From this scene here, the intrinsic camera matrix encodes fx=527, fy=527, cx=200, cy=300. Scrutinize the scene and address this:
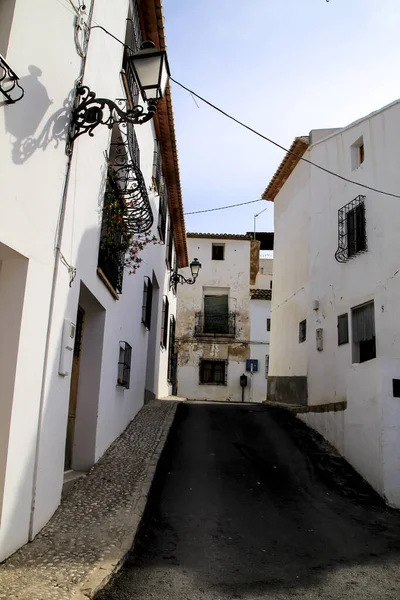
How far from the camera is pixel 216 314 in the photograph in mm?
25281

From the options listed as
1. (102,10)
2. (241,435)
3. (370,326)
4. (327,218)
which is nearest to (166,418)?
(241,435)

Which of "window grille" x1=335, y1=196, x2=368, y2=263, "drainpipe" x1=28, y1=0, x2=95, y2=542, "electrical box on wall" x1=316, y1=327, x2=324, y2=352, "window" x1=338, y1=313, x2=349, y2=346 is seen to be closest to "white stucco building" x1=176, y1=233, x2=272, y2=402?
"electrical box on wall" x1=316, y1=327, x2=324, y2=352

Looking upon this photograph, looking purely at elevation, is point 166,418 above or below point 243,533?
above

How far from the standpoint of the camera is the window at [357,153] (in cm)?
1205

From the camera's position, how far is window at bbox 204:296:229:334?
984 inches

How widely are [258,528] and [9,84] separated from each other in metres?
4.76

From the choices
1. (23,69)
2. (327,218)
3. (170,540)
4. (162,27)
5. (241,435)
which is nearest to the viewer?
(23,69)

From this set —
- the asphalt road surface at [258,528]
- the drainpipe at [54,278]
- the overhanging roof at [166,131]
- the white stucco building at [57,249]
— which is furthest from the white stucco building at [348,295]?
the drainpipe at [54,278]

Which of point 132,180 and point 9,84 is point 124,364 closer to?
point 132,180

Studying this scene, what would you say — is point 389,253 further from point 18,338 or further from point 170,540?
point 18,338

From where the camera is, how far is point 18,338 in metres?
4.05

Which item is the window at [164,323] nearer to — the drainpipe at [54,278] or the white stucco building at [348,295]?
the white stucco building at [348,295]

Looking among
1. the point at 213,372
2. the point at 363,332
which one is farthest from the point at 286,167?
the point at 213,372

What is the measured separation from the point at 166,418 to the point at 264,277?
2225cm
